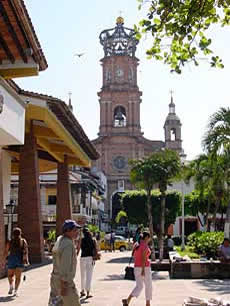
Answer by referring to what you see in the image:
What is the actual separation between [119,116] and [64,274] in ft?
232

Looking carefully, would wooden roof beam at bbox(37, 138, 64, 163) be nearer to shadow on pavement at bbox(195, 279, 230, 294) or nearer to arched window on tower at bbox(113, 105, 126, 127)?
shadow on pavement at bbox(195, 279, 230, 294)

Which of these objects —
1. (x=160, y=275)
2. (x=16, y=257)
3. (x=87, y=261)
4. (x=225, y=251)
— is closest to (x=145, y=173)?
(x=160, y=275)

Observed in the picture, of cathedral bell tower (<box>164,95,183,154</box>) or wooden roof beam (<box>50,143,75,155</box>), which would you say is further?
cathedral bell tower (<box>164,95,183,154</box>)

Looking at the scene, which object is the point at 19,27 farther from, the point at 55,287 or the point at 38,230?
the point at 38,230

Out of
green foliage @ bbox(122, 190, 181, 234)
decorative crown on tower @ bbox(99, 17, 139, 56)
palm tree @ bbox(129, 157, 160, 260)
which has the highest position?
decorative crown on tower @ bbox(99, 17, 139, 56)

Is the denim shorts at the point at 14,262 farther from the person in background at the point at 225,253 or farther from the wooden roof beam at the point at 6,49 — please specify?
the person in background at the point at 225,253

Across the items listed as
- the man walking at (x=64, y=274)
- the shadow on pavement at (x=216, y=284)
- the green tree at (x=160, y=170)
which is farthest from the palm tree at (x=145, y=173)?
the man walking at (x=64, y=274)

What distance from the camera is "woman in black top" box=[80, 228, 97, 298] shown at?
10797 mm

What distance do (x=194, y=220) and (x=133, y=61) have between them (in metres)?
31.7

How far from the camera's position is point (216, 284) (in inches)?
515

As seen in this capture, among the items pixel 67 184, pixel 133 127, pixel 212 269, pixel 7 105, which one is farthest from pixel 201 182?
pixel 133 127

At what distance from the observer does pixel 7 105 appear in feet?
33.1

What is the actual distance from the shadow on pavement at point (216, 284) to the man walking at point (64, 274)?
5.82 meters

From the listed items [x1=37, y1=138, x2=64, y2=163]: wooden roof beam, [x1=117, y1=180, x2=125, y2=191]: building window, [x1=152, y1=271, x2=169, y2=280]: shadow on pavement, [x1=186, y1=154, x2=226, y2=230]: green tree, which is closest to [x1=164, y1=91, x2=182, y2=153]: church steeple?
[x1=117, y1=180, x2=125, y2=191]: building window
